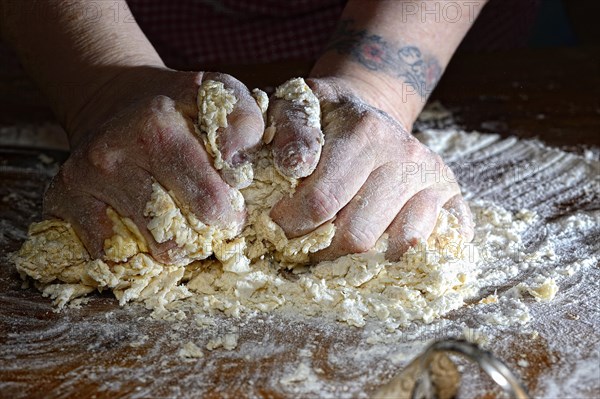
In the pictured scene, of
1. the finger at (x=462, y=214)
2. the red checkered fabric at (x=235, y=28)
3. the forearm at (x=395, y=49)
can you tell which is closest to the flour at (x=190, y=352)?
the finger at (x=462, y=214)

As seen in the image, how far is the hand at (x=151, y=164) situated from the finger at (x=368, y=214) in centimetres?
13

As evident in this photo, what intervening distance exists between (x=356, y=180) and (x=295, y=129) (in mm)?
103

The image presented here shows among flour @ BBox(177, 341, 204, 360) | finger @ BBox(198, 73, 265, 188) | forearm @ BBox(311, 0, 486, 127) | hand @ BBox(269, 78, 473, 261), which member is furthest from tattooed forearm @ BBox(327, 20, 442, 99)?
flour @ BBox(177, 341, 204, 360)

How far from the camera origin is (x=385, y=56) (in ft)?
4.32

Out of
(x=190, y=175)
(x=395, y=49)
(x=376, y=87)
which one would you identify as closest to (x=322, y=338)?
(x=190, y=175)

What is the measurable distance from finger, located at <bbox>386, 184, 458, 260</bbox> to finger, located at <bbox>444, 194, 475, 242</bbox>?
32 mm

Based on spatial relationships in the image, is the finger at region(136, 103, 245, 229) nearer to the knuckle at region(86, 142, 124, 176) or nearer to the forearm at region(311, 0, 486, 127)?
the knuckle at region(86, 142, 124, 176)

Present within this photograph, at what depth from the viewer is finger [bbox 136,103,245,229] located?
37.5 inches

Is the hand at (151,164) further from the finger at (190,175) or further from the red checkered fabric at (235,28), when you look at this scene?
the red checkered fabric at (235,28)

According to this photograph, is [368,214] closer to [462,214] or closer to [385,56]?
[462,214]

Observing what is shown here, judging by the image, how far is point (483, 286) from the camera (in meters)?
1.00

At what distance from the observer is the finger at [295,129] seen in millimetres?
957

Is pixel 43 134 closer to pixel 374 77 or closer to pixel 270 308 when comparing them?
pixel 374 77

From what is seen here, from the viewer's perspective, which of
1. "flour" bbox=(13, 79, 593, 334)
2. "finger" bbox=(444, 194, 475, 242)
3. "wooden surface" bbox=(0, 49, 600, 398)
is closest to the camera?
"wooden surface" bbox=(0, 49, 600, 398)
